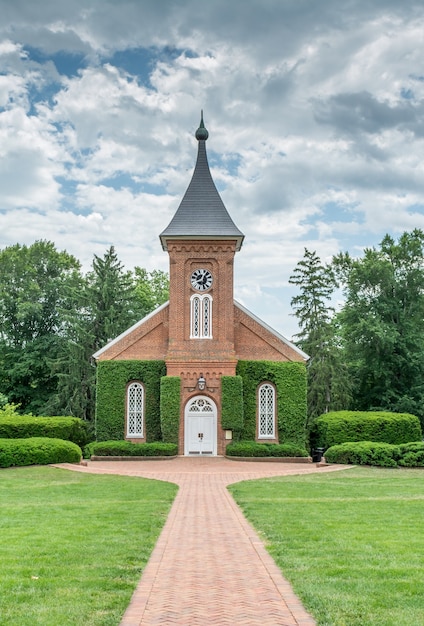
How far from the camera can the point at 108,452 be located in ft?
102

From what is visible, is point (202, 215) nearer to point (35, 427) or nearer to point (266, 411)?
point (266, 411)

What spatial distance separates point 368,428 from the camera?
3344cm

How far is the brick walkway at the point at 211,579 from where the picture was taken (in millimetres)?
6949

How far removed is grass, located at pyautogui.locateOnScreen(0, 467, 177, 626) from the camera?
705 cm

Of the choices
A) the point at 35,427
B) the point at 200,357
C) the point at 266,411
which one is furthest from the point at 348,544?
the point at 266,411

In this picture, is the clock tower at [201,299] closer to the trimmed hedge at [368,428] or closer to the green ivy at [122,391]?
the green ivy at [122,391]

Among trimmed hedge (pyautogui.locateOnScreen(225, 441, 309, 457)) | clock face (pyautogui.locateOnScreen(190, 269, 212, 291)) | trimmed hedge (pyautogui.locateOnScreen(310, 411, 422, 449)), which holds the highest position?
clock face (pyautogui.locateOnScreen(190, 269, 212, 291))

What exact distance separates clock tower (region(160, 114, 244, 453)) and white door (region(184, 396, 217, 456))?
0.34 meters

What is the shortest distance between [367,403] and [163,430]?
58.5 feet

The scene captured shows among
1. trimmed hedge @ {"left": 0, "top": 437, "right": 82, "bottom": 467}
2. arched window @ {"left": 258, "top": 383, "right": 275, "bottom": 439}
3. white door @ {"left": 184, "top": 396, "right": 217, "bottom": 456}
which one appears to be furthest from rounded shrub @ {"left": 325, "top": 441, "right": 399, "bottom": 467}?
trimmed hedge @ {"left": 0, "top": 437, "right": 82, "bottom": 467}

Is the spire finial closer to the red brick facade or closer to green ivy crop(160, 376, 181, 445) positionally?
the red brick facade

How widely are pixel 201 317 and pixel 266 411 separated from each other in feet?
18.6

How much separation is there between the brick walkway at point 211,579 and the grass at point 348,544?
271 mm

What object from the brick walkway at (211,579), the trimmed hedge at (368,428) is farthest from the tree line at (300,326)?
the brick walkway at (211,579)
